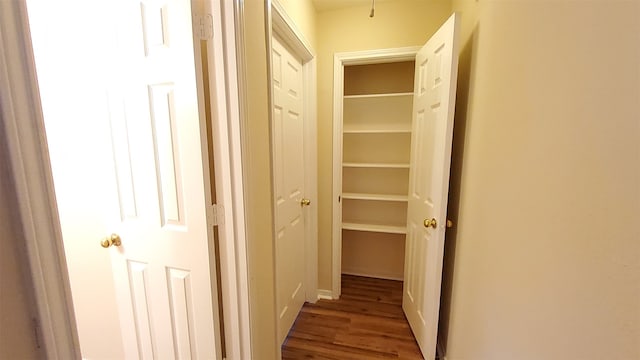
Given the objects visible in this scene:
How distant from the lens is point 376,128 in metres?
2.47

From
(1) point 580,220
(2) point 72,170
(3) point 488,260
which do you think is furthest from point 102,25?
(3) point 488,260

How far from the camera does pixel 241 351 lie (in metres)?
1.13

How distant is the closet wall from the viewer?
2424 mm

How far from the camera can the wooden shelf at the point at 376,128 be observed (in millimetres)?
2316

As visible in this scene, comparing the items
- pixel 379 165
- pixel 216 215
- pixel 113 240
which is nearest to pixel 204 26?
pixel 216 215

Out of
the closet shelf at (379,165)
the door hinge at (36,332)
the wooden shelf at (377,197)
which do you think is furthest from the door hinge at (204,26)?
the wooden shelf at (377,197)

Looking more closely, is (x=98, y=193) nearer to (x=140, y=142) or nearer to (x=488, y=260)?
(x=140, y=142)

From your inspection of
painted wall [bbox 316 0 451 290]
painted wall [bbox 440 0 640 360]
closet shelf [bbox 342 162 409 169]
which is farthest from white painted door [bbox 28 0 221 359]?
closet shelf [bbox 342 162 409 169]

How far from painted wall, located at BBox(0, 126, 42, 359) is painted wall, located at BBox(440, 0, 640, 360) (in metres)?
1.06

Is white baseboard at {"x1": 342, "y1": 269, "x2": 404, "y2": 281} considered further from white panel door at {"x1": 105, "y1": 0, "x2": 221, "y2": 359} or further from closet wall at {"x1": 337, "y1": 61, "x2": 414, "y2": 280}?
white panel door at {"x1": 105, "y1": 0, "x2": 221, "y2": 359}

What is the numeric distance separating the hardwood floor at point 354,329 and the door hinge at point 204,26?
192 centimetres

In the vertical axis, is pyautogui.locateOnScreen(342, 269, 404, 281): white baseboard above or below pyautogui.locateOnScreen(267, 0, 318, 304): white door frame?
below

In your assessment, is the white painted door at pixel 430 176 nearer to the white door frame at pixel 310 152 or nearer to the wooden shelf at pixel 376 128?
the wooden shelf at pixel 376 128

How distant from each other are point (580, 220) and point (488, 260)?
547mm
